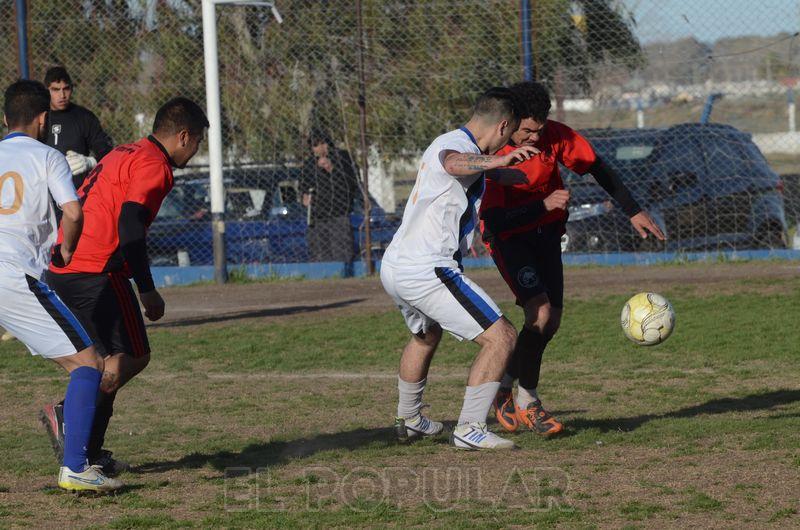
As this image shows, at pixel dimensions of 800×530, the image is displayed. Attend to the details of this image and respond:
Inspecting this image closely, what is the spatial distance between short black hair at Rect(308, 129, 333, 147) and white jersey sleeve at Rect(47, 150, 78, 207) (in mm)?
9586

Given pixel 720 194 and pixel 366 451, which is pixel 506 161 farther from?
pixel 720 194

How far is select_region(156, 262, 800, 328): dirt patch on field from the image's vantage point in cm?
1203

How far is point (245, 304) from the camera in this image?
12.9 meters

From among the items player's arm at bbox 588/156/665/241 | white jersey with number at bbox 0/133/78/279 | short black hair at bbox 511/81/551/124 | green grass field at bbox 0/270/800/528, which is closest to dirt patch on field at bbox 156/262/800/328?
green grass field at bbox 0/270/800/528

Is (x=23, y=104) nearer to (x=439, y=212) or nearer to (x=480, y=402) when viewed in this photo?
(x=439, y=212)

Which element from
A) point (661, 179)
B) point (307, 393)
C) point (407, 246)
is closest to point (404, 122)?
point (661, 179)

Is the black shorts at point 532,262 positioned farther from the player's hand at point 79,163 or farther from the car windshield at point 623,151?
the car windshield at point 623,151

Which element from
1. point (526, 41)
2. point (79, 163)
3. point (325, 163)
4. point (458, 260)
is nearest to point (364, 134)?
point (325, 163)

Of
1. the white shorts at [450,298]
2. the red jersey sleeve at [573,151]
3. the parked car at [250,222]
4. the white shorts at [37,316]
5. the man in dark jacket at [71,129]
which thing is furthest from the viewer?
the parked car at [250,222]

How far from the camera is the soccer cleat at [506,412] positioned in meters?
6.82

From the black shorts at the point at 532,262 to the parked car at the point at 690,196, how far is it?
7.18m

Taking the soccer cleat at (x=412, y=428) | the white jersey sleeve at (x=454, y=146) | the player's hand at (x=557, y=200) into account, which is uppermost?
the white jersey sleeve at (x=454, y=146)

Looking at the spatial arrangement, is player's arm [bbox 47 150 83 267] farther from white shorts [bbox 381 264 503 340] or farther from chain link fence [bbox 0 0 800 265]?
chain link fence [bbox 0 0 800 265]

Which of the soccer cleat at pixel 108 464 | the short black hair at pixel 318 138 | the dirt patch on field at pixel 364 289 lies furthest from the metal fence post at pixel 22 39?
the soccer cleat at pixel 108 464
